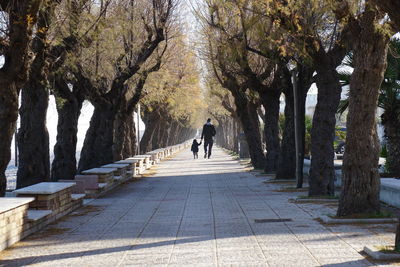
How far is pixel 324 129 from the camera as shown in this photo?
1497cm

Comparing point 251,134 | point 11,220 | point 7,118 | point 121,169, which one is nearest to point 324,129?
point 7,118

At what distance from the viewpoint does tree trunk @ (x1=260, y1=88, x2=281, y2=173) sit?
24.2 metres

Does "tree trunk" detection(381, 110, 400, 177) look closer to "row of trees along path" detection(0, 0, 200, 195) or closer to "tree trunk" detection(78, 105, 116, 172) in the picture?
"row of trees along path" detection(0, 0, 200, 195)

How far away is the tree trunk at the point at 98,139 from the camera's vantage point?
23.8 m

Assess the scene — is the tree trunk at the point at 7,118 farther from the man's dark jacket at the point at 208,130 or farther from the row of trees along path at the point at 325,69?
the man's dark jacket at the point at 208,130

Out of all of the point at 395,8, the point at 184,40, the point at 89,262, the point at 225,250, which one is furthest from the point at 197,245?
the point at 184,40

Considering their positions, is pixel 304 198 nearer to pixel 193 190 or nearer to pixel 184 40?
pixel 193 190

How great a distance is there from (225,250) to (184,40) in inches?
931

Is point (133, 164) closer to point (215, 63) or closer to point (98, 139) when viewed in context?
point (98, 139)

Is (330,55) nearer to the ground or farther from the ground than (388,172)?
farther from the ground

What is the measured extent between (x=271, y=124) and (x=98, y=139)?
21.3 feet

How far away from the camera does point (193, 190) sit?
749 inches

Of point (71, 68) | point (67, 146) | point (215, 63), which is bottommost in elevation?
point (67, 146)

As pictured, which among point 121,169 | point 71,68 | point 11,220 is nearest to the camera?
point 11,220
